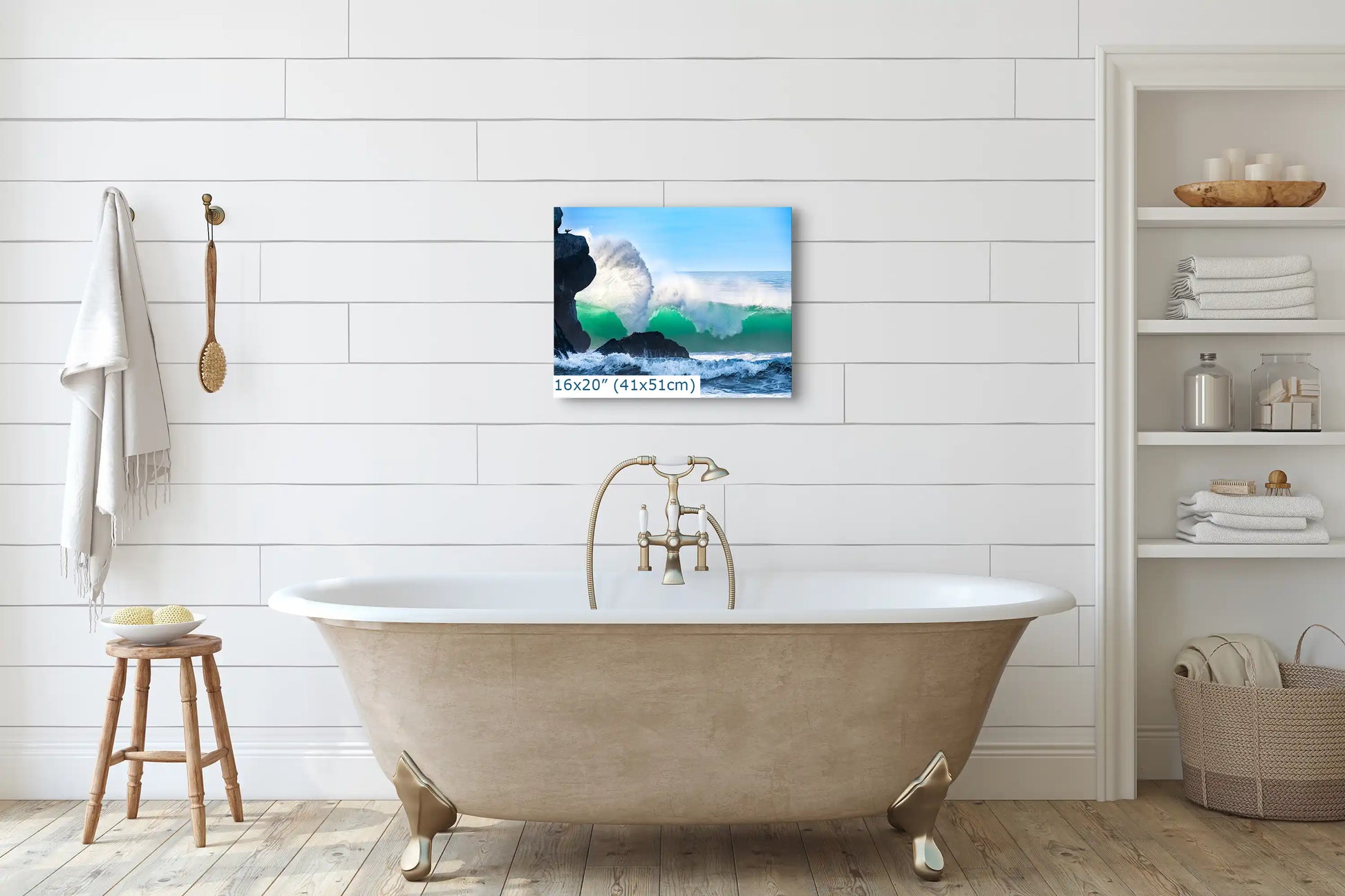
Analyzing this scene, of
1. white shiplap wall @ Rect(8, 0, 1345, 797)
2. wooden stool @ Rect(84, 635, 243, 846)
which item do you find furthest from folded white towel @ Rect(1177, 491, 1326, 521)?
wooden stool @ Rect(84, 635, 243, 846)

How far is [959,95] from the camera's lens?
297 cm

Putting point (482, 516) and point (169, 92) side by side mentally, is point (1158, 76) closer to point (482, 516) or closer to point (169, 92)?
point (482, 516)

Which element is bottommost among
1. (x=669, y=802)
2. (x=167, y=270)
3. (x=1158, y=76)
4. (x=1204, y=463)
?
(x=669, y=802)

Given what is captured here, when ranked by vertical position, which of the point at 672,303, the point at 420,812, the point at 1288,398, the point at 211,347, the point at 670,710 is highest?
the point at 672,303

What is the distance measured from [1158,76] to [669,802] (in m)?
2.27

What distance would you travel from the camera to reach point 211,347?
294 centimetres

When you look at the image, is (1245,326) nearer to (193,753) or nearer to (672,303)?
(672,303)

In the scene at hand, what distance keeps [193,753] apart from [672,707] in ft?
3.92

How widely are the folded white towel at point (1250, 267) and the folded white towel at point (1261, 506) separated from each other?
1.92 feet

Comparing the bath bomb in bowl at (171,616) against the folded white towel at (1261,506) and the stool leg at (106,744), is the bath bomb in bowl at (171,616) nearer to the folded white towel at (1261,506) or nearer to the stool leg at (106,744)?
the stool leg at (106,744)

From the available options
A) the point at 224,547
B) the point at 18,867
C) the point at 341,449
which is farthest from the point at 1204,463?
the point at 18,867

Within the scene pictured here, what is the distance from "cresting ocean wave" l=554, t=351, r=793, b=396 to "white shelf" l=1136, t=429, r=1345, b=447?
1027 millimetres

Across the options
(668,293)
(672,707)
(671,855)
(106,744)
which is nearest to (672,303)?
(668,293)

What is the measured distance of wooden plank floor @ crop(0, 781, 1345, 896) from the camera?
234 cm
